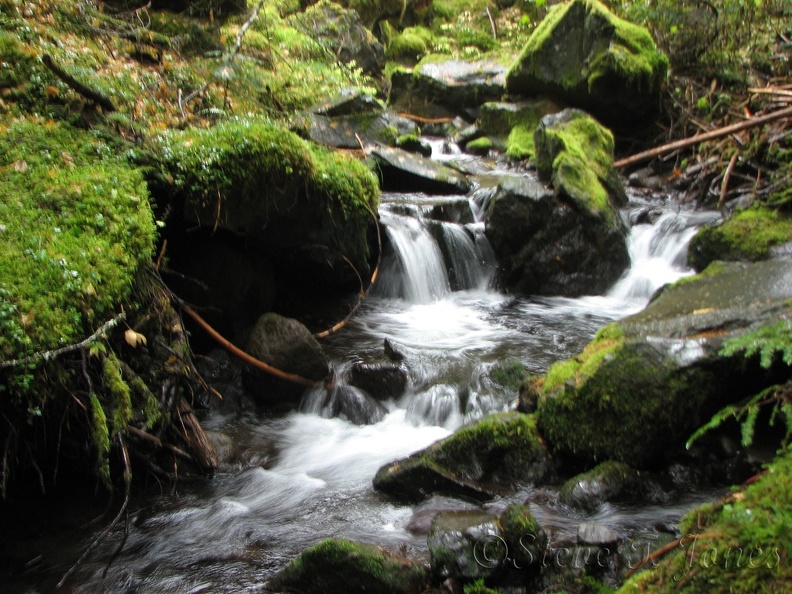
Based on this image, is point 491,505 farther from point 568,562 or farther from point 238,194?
point 238,194

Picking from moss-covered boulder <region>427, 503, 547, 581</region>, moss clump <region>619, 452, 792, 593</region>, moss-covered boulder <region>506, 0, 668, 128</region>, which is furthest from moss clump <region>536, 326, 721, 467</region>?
moss-covered boulder <region>506, 0, 668, 128</region>

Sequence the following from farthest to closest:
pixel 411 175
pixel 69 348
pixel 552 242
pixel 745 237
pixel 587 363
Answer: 1. pixel 411 175
2. pixel 552 242
3. pixel 745 237
4. pixel 587 363
5. pixel 69 348

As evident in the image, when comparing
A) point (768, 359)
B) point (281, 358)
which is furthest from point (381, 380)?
point (768, 359)

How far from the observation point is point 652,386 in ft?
13.1

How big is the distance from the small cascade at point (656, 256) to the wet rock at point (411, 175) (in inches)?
125

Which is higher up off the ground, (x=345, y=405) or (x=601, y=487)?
(x=345, y=405)

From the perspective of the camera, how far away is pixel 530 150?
13.3m

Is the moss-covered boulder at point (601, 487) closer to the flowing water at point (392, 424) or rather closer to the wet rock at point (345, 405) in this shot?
the flowing water at point (392, 424)

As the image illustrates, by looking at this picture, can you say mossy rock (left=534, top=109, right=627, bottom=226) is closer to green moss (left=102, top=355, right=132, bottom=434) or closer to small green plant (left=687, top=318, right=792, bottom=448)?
small green plant (left=687, top=318, right=792, bottom=448)

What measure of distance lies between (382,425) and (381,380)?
20.7 inches

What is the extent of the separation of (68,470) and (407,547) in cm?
256

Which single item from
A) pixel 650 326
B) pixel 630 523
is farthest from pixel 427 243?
pixel 630 523

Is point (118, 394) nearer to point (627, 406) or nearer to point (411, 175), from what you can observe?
point (627, 406)

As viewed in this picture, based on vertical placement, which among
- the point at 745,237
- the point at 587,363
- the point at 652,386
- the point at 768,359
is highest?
the point at 745,237
